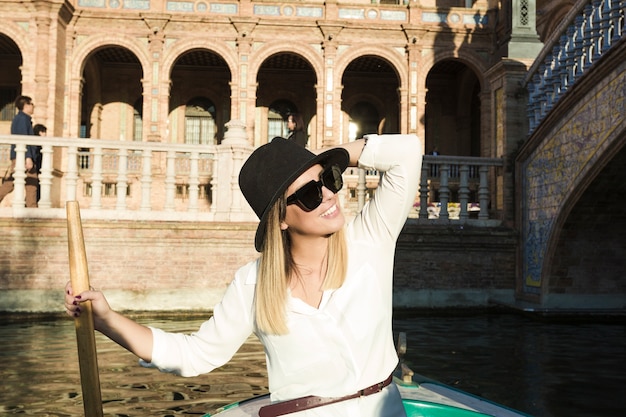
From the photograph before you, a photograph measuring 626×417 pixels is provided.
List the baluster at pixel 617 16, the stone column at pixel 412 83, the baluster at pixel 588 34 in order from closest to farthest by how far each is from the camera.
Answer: the baluster at pixel 617 16 < the baluster at pixel 588 34 < the stone column at pixel 412 83

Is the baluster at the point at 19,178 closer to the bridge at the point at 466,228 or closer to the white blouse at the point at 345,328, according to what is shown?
the bridge at the point at 466,228

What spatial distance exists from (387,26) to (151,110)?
8.75 meters

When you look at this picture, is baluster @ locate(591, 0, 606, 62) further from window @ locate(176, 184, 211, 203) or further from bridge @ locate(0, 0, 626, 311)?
window @ locate(176, 184, 211, 203)

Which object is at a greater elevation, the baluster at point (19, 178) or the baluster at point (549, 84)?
the baluster at point (549, 84)

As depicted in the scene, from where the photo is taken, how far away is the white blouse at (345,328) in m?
1.91

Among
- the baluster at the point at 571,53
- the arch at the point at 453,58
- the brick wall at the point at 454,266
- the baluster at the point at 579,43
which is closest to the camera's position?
the baluster at the point at 579,43

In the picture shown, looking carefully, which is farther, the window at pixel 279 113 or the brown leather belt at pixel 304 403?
the window at pixel 279 113

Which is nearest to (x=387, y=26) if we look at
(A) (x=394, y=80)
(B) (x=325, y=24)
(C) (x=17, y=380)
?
(B) (x=325, y=24)

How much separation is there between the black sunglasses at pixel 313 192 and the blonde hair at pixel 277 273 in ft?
0.17

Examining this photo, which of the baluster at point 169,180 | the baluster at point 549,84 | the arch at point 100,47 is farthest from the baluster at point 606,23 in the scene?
the arch at point 100,47

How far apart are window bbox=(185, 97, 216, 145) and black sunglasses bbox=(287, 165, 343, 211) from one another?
2447 centimetres

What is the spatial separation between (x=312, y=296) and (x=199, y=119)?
81.2 ft

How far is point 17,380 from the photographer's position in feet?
17.5

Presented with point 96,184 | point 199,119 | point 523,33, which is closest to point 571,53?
point 523,33
